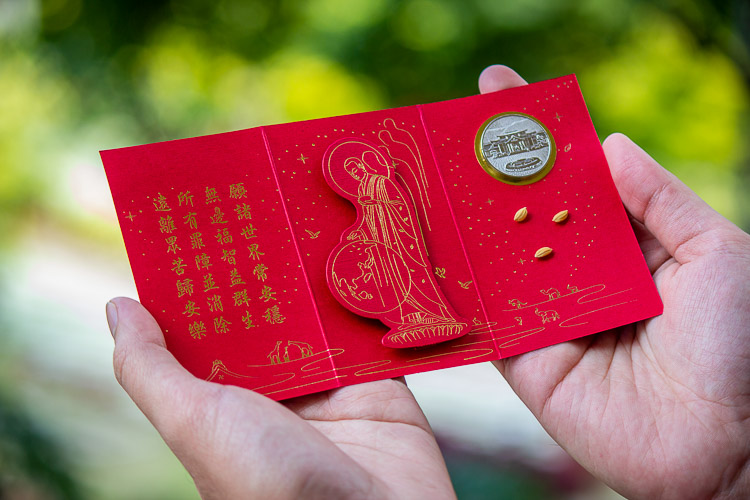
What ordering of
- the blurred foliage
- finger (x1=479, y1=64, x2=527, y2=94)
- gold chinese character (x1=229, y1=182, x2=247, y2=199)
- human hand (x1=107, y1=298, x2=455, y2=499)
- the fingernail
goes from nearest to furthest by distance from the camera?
human hand (x1=107, y1=298, x2=455, y2=499) → the fingernail → gold chinese character (x1=229, y1=182, x2=247, y2=199) → finger (x1=479, y1=64, x2=527, y2=94) → the blurred foliage

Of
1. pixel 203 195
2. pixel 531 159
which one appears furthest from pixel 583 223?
pixel 203 195

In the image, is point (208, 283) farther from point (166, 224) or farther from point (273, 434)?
point (273, 434)

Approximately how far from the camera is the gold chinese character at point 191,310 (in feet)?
3.32

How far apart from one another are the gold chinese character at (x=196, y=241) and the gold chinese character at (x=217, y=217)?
3cm

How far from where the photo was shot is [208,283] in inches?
40.8

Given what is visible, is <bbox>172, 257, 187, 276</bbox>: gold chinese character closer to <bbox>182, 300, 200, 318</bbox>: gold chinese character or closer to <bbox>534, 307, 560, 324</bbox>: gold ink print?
<bbox>182, 300, 200, 318</bbox>: gold chinese character

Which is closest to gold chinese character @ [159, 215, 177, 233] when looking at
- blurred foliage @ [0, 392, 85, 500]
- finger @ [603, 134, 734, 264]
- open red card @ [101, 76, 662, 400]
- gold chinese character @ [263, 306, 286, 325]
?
open red card @ [101, 76, 662, 400]

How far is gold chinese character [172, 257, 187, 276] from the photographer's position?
3.37ft

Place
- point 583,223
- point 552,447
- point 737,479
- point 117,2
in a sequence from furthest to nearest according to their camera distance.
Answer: point 117,2 → point 552,447 → point 583,223 → point 737,479

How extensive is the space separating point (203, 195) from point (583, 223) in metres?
0.69

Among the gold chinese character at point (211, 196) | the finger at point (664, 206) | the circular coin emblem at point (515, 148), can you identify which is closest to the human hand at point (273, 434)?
the gold chinese character at point (211, 196)

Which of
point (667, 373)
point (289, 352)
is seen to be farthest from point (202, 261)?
point (667, 373)

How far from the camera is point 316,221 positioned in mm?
1096

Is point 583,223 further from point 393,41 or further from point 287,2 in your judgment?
point 287,2
